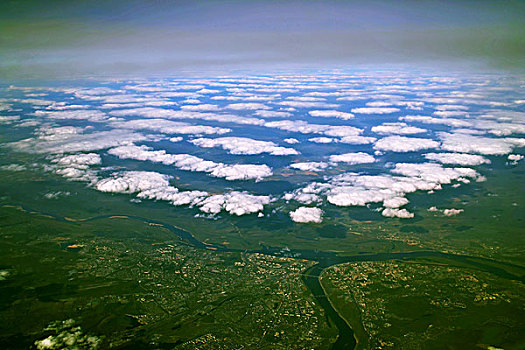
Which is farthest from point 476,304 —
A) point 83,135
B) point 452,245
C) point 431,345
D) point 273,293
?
point 83,135

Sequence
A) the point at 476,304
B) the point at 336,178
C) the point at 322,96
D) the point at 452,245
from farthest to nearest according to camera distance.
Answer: the point at 322,96, the point at 336,178, the point at 452,245, the point at 476,304

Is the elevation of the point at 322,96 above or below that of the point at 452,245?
above

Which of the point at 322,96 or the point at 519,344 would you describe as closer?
the point at 519,344

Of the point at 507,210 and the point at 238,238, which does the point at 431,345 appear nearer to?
the point at 238,238

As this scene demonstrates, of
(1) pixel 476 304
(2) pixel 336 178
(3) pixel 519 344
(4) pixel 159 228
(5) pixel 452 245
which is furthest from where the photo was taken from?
(2) pixel 336 178

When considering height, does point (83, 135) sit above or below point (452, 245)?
above

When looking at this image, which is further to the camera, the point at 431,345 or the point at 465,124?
the point at 465,124

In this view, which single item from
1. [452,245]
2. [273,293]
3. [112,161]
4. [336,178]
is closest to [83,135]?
[112,161]

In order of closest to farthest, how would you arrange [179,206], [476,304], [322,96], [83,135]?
[476,304] → [179,206] → [83,135] → [322,96]

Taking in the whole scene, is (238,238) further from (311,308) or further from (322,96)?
(322,96)
